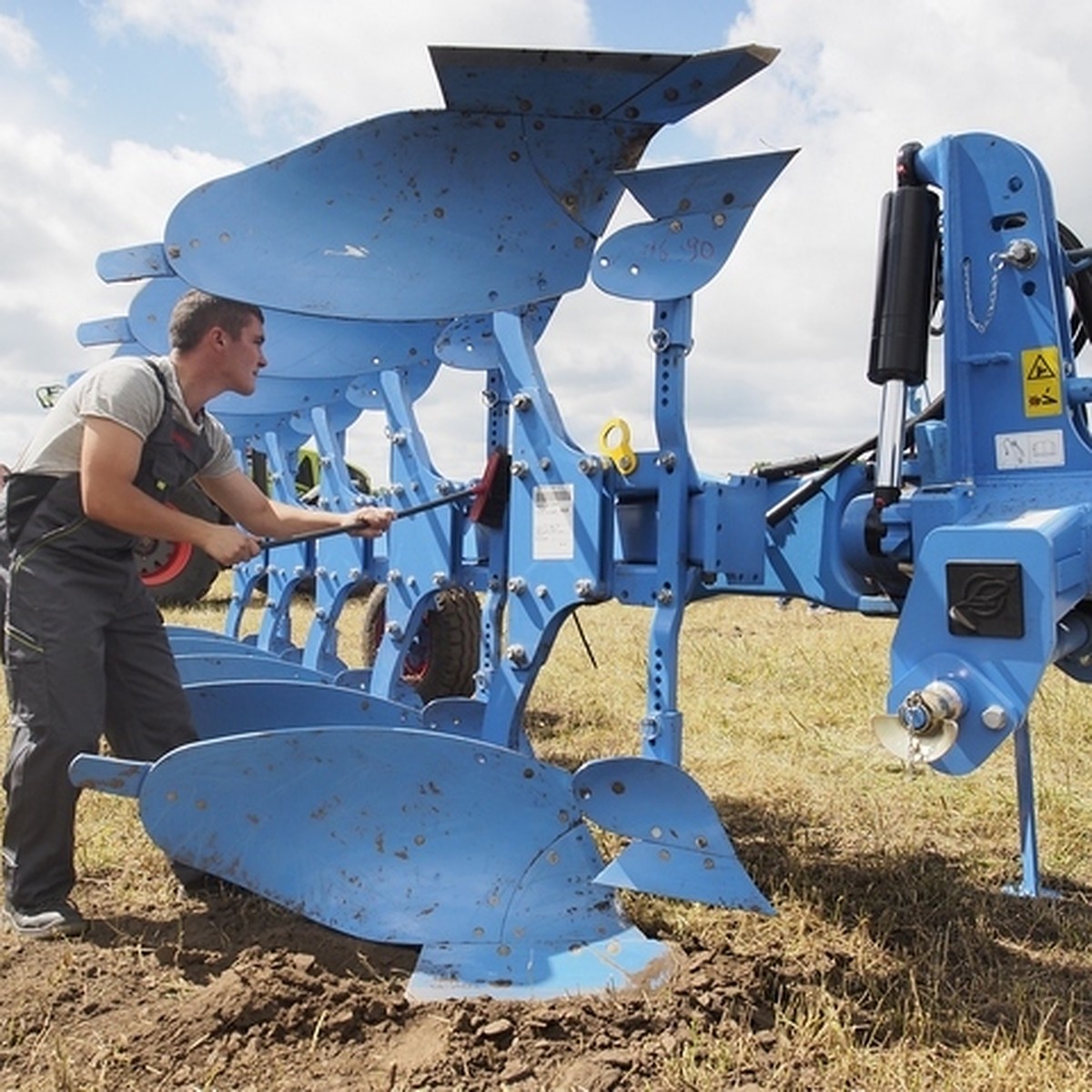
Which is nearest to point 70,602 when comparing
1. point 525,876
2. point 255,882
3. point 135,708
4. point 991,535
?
point 135,708

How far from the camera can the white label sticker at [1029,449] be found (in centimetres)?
250

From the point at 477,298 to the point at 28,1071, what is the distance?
2.16 meters

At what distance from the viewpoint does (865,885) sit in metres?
3.19

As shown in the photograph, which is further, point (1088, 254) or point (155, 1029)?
point (1088, 254)

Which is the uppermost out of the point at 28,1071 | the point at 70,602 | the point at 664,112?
the point at 664,112

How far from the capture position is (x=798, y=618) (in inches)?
398

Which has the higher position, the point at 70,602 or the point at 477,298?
the point at 477,298

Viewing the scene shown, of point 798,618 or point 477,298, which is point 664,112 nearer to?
point 477,298

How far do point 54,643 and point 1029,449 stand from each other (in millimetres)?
2377

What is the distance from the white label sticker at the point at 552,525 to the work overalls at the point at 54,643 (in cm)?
99

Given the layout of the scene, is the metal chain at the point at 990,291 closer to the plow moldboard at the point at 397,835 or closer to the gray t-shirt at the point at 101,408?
the plow moldboard at the point at 397,835

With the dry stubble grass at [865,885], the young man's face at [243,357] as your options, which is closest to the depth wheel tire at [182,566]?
the dry stubble grass at [865,885]

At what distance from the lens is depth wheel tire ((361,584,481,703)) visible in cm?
565

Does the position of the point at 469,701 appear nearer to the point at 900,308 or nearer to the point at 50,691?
the point at 50,691
